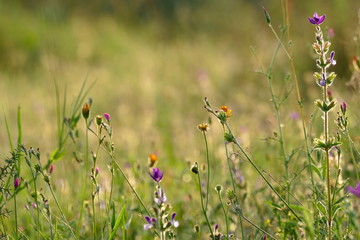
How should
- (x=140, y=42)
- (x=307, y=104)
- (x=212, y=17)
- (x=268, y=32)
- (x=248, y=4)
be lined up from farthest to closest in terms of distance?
1. (x=248, y=4)
2. (x=212, y=17)
3. (x=140, y=42)
4. (x=268, y=32)
5. (x=307, y=104)

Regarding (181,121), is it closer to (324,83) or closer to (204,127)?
(204,127)

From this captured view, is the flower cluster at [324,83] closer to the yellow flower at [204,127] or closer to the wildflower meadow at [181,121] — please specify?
the wildflower meadow at [181,121]

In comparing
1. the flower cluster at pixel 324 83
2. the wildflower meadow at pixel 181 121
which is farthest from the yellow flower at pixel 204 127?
the flower cluster at pixel 324 83

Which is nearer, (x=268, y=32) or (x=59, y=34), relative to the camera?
(x=268, y=32)

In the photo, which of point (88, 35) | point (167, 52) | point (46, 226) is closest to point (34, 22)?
point (88, 35)

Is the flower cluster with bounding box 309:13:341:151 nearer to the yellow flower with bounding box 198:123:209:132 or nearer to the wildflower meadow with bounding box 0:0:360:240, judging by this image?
the wildflower meadow with bounding box 0:0:360:240

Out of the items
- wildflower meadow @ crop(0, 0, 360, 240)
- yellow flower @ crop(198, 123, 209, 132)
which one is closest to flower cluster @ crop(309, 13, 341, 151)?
wildflower meadow @ crop(0, 0, 360, 240)

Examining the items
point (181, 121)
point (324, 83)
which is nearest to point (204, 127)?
point (324, 83)

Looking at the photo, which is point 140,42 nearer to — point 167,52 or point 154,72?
point 167,52

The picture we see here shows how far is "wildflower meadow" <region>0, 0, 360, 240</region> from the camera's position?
1.24m

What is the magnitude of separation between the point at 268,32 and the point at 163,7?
5.21m

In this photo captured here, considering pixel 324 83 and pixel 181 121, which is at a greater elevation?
pixel 181 121

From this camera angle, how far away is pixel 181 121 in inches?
163

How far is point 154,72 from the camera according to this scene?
646 centimetres
